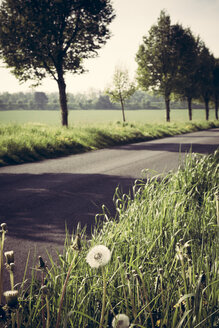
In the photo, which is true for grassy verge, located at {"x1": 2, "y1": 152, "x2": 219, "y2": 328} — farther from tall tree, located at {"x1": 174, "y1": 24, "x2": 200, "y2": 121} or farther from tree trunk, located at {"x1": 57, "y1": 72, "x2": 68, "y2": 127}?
tall tree, located at {"x1": 174, "y1": 24, "x2": 200, "y2": 121}

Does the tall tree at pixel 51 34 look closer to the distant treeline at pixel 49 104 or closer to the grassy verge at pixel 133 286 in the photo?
the grassy verge at pixel 133 286

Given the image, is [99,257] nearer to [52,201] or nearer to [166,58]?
[52,201]

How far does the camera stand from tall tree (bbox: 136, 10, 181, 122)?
3127 centimetres

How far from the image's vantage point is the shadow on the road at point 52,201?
4016 millimetres

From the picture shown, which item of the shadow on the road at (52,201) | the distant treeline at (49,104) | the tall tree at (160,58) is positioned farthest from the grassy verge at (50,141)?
the distant treeline at (49,104)

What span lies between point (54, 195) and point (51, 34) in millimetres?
14076

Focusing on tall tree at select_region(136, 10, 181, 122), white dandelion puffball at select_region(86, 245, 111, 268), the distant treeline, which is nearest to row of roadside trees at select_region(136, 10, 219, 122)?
tall tree at select_region(136, 10, 181, 122)

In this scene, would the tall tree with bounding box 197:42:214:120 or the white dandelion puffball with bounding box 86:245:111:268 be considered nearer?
the white dandelion puffball with bounding box 86:245:111:268

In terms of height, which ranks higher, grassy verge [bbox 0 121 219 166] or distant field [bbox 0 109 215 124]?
distant field [bbox 0 109 215 124]

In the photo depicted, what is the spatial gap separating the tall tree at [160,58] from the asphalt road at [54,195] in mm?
23878

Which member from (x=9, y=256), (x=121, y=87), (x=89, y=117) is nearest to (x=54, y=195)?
(x=9, y=256)

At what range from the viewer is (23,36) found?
15891 mm

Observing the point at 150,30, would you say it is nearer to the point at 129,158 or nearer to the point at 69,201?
the point at 129,158

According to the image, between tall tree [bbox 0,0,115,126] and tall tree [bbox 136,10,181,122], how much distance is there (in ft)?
47.1
